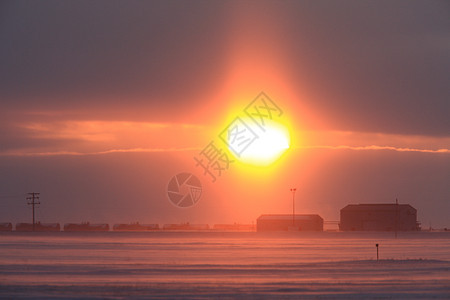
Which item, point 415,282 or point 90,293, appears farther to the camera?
→ point 415,282

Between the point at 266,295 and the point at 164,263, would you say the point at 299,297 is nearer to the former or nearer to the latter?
the point at 266,295

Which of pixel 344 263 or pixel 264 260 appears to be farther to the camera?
pixel 264 260

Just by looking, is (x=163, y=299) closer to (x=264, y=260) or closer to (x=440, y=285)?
(x=440, y=285)

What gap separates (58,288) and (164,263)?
75.2 ft

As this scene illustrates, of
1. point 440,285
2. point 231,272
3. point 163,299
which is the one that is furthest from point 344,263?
point 163,299

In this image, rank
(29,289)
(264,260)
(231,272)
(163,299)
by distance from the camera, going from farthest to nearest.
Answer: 1. (264,260)
2. (231,272)
3. (29,289)
4. (163,299)

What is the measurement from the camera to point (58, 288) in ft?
161

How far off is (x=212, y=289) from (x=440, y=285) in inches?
618

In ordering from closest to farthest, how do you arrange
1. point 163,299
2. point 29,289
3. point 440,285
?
point 163,299 < point 29,289 < point 440,285

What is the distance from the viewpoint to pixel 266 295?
45.6 m

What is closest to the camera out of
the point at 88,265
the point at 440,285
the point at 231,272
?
the point at 440,285

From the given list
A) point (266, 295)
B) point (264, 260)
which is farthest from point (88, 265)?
point (266, 295)

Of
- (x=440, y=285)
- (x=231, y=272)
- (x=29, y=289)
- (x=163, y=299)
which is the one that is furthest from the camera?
(x=231, y=272)

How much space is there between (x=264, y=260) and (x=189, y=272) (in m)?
16.4
